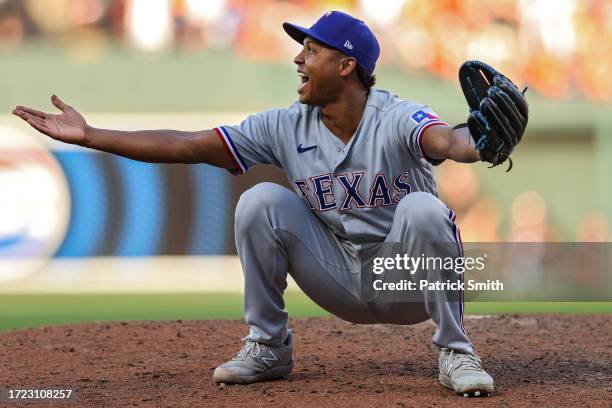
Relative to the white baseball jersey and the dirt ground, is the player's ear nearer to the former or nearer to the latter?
the white baseball jersey

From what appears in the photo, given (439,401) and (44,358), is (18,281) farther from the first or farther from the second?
(439,401)

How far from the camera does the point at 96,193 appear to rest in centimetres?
822

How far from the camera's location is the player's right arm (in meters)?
4.12

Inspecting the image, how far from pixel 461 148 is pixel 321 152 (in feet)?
2.37

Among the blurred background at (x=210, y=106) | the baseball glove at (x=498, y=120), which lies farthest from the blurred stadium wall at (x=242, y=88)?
the baseball glove at (x=498, y=120)

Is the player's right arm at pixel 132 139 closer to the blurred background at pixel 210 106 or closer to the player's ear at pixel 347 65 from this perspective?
the player's ear at pixel 347 65

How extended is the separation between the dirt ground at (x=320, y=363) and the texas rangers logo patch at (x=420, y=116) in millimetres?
1040

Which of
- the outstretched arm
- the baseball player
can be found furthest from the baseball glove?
the baseball player

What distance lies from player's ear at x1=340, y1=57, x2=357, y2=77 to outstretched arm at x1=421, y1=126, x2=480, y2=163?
556mm

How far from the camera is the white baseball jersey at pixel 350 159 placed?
4156 mm

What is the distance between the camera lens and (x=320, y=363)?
184 inches

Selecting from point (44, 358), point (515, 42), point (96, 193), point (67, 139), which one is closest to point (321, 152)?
point (67, 139)

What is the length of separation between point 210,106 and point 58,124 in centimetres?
456

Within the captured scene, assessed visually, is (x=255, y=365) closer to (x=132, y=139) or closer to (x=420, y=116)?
(x=132, y=139)
